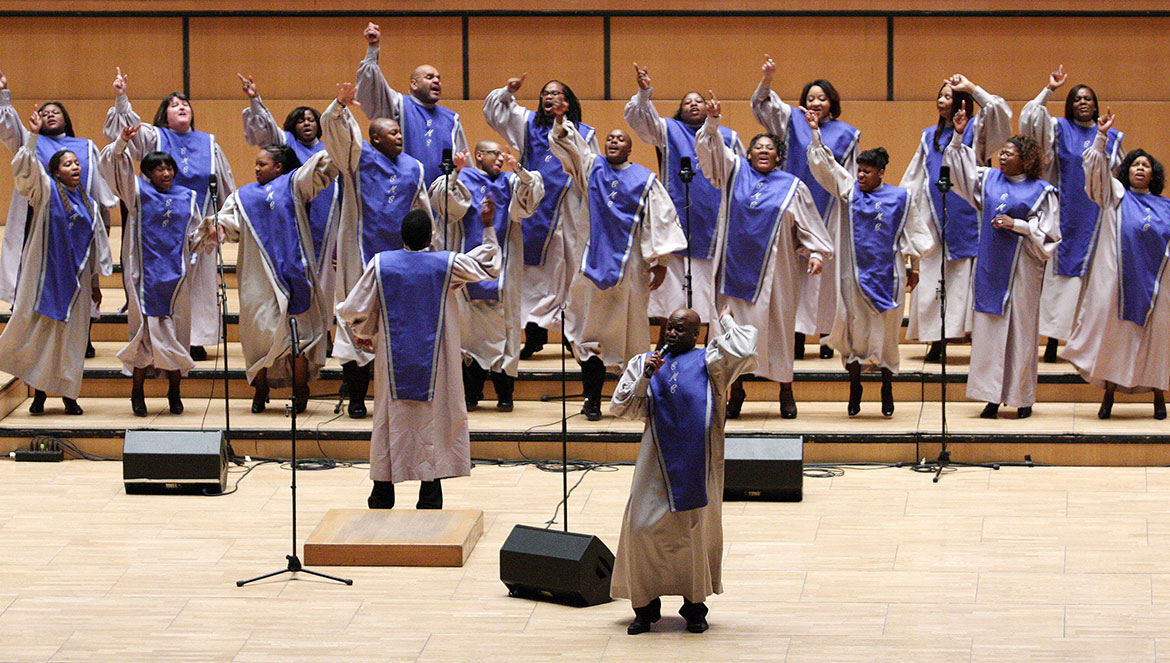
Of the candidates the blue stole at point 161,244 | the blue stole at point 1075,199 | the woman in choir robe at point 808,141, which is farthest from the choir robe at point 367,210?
the blue stole at point 1075,199

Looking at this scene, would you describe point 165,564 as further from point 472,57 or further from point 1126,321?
point 472,57

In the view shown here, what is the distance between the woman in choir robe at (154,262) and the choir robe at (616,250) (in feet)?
6.98

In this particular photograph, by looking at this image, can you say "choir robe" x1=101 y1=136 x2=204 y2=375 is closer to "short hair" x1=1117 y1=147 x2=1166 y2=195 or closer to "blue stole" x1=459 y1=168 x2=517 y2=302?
"blue stole" x1=459 y1=168 x2=517 y2=302

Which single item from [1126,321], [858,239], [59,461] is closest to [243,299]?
[59,461]

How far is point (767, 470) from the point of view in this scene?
7.33 m

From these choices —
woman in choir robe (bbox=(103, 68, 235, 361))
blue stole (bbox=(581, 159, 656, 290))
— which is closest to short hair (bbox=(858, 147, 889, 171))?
blue stole (bbox=(581, 159, 656, 290))

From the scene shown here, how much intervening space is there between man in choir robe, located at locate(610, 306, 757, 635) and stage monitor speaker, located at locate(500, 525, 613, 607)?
28 centimetres

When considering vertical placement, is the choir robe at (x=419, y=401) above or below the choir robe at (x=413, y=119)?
below

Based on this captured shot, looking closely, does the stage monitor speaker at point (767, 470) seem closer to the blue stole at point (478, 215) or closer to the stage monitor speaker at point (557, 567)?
the stage monitor speaker at point (557, 567)

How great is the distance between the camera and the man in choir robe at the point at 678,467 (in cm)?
550

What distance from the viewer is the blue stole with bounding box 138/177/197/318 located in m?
8.66

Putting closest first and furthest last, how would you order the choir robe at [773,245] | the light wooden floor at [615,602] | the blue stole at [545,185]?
the light wooden floor at [615,602] < the choir robe at [773,245] < the blue stole at [545,185]

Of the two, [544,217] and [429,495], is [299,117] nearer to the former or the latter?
[544,217]

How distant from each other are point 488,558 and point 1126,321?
3.90m
